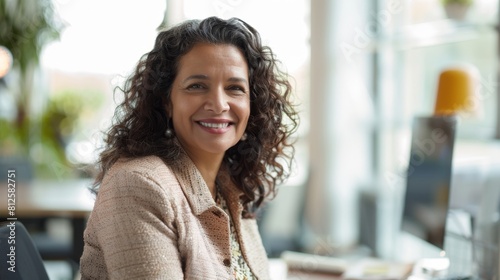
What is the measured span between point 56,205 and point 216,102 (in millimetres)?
2413

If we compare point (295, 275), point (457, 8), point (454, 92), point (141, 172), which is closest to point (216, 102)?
point (141, 172)

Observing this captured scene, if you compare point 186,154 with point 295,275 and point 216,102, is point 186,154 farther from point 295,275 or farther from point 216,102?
point 295,275

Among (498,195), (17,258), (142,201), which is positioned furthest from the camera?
(498,195)

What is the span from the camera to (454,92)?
108 inches

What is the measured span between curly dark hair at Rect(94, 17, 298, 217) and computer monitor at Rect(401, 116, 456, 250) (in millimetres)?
583

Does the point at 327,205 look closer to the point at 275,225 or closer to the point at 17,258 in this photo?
the point at 275,225

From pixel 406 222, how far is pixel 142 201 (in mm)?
1300

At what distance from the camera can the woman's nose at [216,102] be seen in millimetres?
1731

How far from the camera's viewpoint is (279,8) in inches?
192

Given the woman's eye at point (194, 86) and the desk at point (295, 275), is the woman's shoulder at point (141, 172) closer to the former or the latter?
the woman's eye at point (194, 86)

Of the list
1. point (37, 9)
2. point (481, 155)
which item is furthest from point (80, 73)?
point (481, 155)

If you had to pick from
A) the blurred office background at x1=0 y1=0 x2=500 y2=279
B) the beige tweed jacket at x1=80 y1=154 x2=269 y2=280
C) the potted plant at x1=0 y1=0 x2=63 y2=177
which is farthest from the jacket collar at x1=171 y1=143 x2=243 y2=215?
the potted plant at x1=0 y1=0 x2=63 y2=177

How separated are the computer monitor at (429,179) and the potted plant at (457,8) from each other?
4.54ft

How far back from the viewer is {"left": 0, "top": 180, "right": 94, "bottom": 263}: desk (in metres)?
3.80
